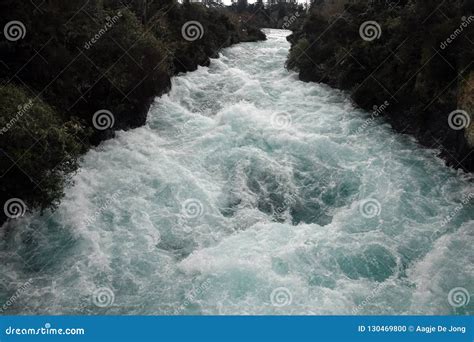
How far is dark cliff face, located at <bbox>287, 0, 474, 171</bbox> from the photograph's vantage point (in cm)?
1320

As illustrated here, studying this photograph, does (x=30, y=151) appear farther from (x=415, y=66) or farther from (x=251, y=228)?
(x=415, y=66)

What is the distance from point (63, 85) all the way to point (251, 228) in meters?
7.08

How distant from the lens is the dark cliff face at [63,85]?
936 centimetres

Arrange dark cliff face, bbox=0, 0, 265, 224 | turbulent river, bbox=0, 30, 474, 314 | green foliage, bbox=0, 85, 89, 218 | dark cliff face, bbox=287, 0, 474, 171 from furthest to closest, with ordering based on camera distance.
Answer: dark cliff face, bbox=287, 0, 474, 171, dark cliff face, bbox=0, 0, 265, 224, green foliage, bbox=0, 85, 89, 218, turbulent river, bbox=0, 30, 474, 314

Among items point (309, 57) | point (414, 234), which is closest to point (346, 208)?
point (414, 234)

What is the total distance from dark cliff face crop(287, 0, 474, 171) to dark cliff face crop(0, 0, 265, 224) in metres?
8.62

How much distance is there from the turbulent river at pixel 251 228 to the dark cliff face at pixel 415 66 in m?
0.89

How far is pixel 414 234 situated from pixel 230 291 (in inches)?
199

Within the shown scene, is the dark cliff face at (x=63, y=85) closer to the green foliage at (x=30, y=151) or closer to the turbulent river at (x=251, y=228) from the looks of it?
the green foliage at (x=30, y=151)

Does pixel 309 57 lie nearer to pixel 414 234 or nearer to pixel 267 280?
pixel 414 234

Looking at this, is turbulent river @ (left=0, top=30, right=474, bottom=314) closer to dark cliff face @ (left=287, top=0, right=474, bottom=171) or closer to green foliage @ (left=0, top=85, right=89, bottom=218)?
dark cliff face @ (left=287, top=0, right=474, bottom=171)

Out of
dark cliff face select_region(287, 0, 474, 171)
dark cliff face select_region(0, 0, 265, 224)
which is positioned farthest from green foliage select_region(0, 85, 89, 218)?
dark cliff face select_region(287, 0, 474, 171)

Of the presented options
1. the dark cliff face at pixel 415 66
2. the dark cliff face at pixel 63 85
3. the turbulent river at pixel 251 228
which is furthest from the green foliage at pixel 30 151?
the dark cliff face at pixel 415 66

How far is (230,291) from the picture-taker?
9.02 metres
